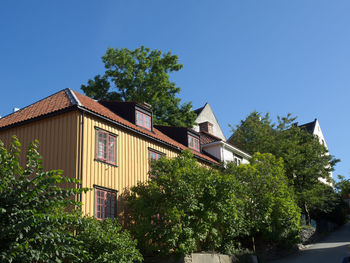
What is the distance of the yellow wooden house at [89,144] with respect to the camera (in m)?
17.6

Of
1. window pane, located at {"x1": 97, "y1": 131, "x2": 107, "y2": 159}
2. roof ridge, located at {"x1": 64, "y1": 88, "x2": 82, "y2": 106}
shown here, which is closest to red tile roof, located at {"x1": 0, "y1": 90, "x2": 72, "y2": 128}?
roof ridge, located at {"x1": 64, "y1": 88, "x2": 82, "y2": 106}

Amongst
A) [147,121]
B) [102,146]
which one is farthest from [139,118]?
[102,146]

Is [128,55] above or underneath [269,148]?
above

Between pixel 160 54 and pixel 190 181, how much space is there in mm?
22955

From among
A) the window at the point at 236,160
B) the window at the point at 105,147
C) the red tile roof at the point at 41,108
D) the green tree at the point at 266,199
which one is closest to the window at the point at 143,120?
the window at the point at 105,147

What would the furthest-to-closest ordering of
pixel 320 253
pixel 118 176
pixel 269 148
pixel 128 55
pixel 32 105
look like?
1. pixel 128 55
2. pixel 269 148
3. pixel 320 253
4. pixel 32 105
5. pixel 118 176

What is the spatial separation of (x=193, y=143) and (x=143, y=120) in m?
6.51

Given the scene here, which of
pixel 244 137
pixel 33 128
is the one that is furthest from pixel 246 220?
pixel 244 137

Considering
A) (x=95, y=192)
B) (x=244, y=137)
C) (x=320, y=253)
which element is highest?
(x=244, y=137)

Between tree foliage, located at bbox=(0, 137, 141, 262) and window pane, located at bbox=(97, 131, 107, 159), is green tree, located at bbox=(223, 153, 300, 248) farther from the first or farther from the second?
tree foliage, located at bbox=(0, 137, 141, 262)

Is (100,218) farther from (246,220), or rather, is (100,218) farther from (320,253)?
(320,253)

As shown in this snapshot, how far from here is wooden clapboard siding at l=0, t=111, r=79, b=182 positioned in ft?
57.8

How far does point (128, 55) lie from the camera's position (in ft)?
124

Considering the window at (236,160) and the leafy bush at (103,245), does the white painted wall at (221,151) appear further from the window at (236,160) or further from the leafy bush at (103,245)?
the leafy bush at (103,245)
